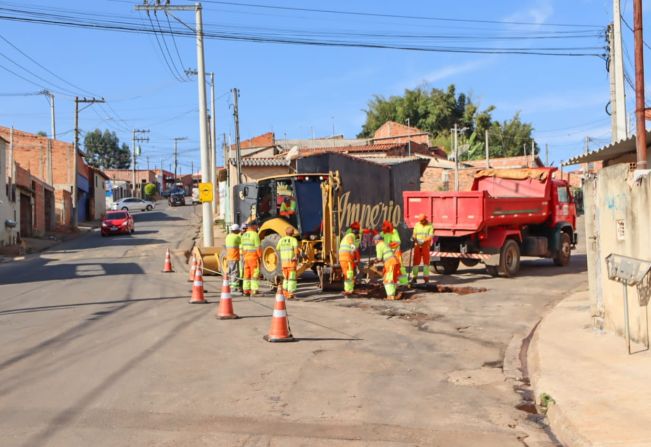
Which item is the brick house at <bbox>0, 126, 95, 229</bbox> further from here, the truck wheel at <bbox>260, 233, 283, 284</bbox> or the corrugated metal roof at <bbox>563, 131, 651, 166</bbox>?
the corrugated metal roof at <bbox>563, 131, 651, 166</bbox>

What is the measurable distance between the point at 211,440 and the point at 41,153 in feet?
183

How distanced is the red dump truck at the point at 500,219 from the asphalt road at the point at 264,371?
6.24ft

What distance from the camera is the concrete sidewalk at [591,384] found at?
18.6 ft

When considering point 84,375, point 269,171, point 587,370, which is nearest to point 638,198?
point 587,370

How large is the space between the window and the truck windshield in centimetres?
829

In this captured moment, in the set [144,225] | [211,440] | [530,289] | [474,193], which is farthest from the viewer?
[144,225]

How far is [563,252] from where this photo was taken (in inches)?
811

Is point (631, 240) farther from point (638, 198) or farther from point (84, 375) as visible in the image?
point (84, 375)

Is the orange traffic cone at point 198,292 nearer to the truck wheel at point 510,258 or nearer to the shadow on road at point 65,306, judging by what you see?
the shadow on road at point 65,306

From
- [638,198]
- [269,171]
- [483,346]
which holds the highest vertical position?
[269,171]

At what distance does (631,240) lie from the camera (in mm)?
8984

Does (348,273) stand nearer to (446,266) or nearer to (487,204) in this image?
(487,204)

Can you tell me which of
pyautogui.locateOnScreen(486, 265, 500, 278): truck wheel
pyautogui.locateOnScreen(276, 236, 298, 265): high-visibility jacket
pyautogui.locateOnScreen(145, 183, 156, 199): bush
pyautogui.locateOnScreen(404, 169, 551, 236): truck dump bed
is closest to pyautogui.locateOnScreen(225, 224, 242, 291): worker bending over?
pyautogui.locateOnScreen(276, 236, 298, 265): high-visibility jacket

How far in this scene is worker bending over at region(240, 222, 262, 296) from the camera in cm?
1450
